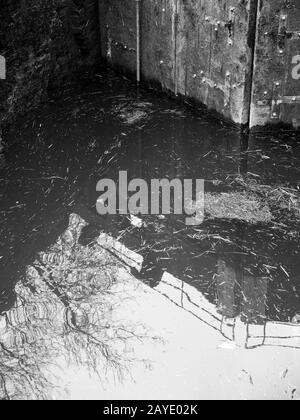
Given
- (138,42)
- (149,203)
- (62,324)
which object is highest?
(138,42)

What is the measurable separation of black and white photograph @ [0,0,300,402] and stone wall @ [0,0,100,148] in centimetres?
2

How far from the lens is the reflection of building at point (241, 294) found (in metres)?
4.21

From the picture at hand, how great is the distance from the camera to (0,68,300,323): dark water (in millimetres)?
4500

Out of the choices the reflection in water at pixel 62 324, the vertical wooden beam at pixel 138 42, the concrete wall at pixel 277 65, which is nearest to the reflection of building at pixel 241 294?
the reflection in water at pixel 62 324

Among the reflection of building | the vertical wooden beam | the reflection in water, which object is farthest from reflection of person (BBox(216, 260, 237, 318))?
the vertical wooden beam

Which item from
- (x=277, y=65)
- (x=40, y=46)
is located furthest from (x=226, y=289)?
(x=40, y=46)

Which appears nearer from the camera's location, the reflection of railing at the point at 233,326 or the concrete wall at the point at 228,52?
→ the reflection of railing at the point at 233,326

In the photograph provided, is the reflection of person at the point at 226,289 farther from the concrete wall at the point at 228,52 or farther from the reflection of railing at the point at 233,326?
the concrete wall at the point at 228,52

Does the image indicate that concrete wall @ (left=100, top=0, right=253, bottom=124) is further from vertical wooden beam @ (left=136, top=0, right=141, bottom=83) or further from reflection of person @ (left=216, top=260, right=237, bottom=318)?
reflection of person @ (left=216, top=260, right=237, bottom=318)

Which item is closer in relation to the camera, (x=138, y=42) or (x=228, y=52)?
(x=228, y=52)

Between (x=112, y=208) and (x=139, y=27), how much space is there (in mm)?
2745

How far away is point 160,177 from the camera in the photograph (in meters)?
5.69

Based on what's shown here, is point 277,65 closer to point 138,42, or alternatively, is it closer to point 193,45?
point 193,45

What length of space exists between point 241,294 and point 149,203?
134cm
